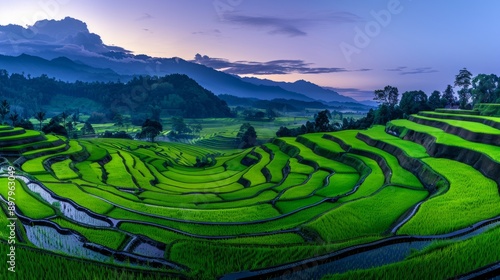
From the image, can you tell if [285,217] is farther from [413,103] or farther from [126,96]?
[126,96]

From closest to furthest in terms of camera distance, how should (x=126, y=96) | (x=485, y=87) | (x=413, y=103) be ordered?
(x=485, y=87), (x=413, y=103), (x=126, y=96)

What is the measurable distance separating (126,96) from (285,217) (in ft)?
544

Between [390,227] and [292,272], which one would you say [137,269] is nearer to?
[292,272]

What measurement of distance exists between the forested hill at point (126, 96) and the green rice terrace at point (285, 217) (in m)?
129

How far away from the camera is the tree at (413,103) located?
5966 cm

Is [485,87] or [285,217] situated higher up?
[485,87]

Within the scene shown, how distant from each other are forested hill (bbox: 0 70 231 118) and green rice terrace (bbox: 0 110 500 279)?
5095 inches

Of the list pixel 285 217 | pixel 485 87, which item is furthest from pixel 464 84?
pixel 285 217

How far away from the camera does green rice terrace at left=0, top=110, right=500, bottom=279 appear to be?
727cm

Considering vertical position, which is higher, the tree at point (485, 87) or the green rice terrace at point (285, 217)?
the tree at point (485, 87)

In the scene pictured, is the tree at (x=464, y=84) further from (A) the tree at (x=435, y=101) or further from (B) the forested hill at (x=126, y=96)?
(B) the forested hill at (x=126, y=96)

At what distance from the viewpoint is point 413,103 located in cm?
6112

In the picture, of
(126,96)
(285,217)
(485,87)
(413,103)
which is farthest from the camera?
(126,96)

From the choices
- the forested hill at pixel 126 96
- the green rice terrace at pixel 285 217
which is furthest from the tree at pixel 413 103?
the forested hill at pixel 126 96
